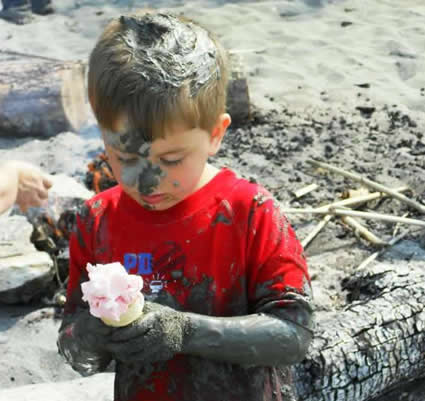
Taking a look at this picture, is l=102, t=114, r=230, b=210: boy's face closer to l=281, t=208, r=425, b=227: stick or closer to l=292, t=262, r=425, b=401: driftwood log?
l=292, t=262, r=425, b=401: driftwood log

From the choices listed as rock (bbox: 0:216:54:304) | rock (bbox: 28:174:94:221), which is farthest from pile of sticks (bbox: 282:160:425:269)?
rock (bbox: 0:216:54:304)

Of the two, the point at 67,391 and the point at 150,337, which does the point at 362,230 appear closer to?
the point at 67,391

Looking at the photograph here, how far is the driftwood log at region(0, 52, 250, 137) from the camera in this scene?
20.2 feet

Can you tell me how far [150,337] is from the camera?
1684mm

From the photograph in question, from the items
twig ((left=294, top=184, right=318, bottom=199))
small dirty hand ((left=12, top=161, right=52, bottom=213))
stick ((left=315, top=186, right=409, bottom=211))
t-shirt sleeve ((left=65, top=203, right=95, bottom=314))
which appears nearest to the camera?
t-shirt sleeve ((left=65, top=203, right=95, bottom=314))

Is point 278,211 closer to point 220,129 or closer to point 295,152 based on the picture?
point 220,129

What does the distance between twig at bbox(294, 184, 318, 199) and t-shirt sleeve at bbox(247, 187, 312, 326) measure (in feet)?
10.9

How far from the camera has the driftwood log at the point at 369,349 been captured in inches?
116

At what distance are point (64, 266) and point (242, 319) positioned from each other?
2.58 m

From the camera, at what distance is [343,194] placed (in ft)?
16.9

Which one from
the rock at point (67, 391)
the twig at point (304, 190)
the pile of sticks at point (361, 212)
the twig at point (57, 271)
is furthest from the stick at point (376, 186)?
the rock at point (67, 391)

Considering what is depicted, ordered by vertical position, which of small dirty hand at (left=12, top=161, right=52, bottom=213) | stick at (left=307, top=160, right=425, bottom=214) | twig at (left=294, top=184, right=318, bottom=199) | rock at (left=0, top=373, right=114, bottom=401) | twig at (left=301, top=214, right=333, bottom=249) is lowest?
twig at (left=294, top=184, right=318, bottom=199)

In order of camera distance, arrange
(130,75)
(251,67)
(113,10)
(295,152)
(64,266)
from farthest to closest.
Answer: (113,10) < (251,67) < (295,152) < (64,266) < (130,75)

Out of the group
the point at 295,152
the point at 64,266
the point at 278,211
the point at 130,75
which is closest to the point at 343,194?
the point at 295,152
